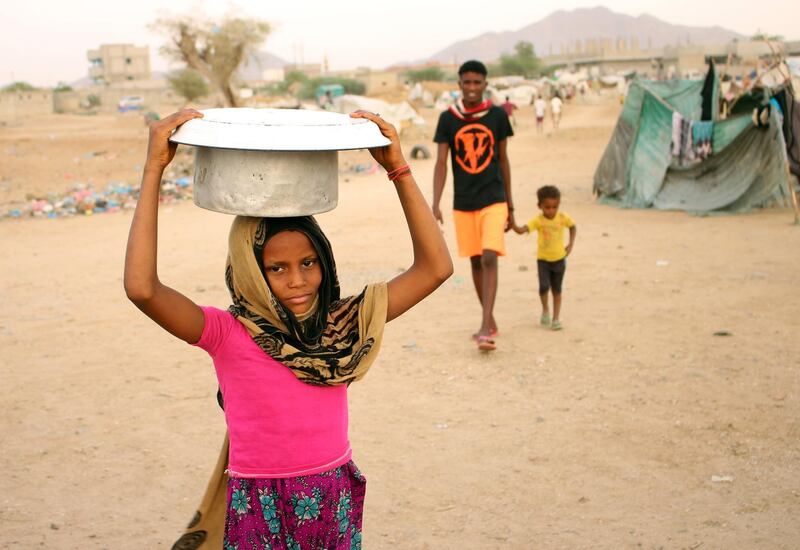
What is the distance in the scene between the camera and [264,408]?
2143mm

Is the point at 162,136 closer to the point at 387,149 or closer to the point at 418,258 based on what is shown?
the point at 387,149

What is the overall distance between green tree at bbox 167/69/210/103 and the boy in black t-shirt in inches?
1784

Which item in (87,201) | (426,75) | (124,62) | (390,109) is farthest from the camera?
(124,62)

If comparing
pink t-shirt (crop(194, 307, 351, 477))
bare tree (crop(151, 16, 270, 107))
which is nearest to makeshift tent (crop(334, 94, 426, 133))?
bare tree (crop(151, 16, 270, 107))

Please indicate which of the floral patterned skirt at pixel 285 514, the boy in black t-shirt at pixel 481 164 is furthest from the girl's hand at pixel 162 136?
the boy in black t-shirt at pixel 481 164

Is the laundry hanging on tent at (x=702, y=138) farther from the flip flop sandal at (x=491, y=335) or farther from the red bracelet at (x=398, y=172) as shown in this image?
the red bracelet at (x=398, y=172)

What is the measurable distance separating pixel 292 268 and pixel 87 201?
12675mm

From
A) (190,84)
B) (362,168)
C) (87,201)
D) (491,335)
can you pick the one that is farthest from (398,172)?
(190,84)

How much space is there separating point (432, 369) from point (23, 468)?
2433 mm

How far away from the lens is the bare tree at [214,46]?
35.5 m

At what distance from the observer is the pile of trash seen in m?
13.5

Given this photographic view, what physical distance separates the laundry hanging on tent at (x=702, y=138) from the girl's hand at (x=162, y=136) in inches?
433

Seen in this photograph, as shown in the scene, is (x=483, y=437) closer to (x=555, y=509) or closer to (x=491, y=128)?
(x=555, y=509)

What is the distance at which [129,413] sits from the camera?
16.3 feet
